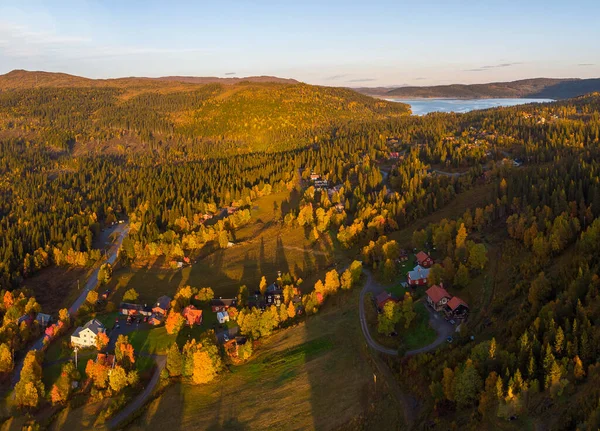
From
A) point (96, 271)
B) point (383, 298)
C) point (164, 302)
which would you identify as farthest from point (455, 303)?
point (96, 271)

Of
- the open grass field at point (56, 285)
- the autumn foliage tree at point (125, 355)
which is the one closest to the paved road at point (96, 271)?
the open grass field at point (56, 285)

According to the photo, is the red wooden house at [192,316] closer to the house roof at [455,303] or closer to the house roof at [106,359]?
the house roof at [106,359]

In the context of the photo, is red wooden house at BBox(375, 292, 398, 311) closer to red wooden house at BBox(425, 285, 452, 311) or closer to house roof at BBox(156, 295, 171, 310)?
red wooden house at BBox(425, 285, 452, 311)

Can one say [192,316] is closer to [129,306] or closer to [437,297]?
[129,306]

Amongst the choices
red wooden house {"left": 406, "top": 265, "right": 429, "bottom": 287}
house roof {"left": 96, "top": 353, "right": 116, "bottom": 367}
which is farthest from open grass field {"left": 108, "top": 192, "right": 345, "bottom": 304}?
house roof {"left": 96, "top": 353, "right": 116, "bottom": 367}

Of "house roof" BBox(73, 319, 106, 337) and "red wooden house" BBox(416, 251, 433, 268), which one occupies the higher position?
"red wooden house" BBox(416, 251, 433, 268)

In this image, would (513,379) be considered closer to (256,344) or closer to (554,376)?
(554,376)

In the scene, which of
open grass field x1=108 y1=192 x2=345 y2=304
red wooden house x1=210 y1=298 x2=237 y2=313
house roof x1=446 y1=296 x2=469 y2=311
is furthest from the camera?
open grass field x1=108 y1=192 x2=345 y2=304
